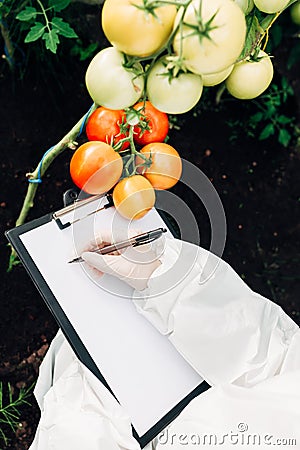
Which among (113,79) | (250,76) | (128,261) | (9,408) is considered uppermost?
(113,79)

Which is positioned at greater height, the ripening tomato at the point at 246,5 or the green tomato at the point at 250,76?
the ripening tomato at the point at 246,5

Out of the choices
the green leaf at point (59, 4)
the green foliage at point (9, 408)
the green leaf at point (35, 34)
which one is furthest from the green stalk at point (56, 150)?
the green foliage at point (9, 408)

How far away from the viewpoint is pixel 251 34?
Result: 0.82m

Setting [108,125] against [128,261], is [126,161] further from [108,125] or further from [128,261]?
[128,261]

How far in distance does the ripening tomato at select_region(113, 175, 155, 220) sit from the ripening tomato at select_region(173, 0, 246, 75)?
0.40m

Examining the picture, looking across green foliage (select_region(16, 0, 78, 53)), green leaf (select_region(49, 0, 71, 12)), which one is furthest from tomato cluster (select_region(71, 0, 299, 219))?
green leaf (select_region(49, 0, 71, 12))

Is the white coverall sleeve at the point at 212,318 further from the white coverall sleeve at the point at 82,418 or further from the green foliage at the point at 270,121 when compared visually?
the green foliage at the point at 270,121

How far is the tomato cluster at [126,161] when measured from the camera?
1.05 metres

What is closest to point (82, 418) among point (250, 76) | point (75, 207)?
point (75, 207)

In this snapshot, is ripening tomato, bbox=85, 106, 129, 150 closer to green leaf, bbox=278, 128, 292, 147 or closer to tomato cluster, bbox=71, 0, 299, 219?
tomato cluster, bbox=71, 0, 299, 219

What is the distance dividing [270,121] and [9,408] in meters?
1.27

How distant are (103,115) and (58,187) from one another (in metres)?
0.71

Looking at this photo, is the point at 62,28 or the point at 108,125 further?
the point at 62,28

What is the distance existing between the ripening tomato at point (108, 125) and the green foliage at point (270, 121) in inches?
36.9
